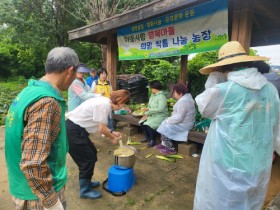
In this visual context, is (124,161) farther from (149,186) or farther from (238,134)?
(238,134)

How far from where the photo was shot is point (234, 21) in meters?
3.64

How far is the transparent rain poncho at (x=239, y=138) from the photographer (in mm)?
2123

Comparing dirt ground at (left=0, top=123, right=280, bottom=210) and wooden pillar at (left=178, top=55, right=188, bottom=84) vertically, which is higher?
wooden pillar at (left=178, top=55, right=188, bottom=84)

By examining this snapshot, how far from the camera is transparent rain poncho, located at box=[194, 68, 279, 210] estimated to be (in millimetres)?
2123

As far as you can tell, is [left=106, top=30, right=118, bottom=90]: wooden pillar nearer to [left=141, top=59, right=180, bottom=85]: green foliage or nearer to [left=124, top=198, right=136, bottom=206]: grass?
[left=141, top=59, right=180, bottom=85]: green foliage

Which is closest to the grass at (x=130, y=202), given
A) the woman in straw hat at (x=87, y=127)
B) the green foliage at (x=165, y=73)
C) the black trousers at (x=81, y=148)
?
the woman in straw hat at (x=87, y=127)

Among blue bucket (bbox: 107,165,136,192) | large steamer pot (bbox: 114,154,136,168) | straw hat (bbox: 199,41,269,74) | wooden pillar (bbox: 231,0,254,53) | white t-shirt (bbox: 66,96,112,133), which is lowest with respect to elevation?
blue bucket (bbox: 107,165,136,192)

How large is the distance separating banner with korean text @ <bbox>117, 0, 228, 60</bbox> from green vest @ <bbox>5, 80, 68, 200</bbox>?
3.28 meters

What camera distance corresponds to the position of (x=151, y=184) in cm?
379

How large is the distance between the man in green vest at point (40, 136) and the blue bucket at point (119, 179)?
5.99 ft

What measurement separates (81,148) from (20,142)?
5.75 feet

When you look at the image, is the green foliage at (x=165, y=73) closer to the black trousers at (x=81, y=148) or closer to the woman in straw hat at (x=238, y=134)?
the black trousers at (x=81, y=148)

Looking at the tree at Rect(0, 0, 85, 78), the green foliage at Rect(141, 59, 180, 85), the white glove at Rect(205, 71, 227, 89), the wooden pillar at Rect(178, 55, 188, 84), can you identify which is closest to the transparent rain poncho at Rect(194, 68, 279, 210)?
the white glove at Rect(205, 71, 227, 89)

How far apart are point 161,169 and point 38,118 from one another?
11.2ft
